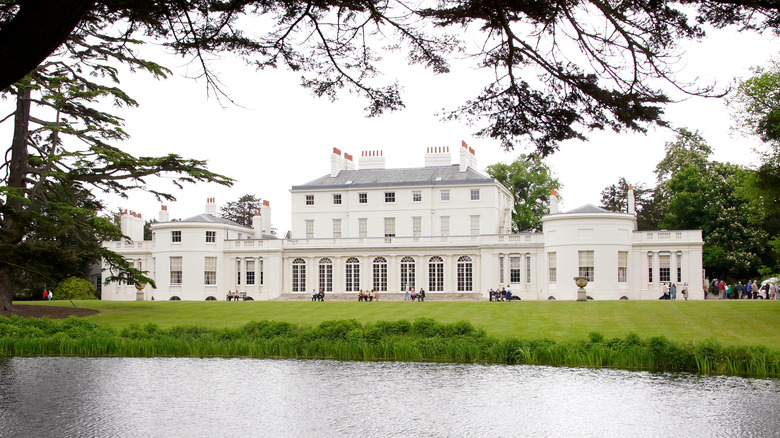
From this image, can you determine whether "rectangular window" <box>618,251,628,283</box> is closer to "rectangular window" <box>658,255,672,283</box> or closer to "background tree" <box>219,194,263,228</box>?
"rectangular window" <box>658,255,672,283</box>

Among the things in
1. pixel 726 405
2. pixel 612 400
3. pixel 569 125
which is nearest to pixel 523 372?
pixel 612 400

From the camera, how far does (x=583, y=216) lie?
38.2 m

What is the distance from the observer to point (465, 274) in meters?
43.1

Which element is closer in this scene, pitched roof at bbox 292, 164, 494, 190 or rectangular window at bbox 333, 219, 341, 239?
pitched roof at bbox 292, 164, 494, 190

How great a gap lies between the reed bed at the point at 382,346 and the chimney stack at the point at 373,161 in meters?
31.0

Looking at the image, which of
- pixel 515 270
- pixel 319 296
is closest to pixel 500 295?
pixel 515 270

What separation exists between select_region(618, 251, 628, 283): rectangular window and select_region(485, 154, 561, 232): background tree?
15.4m

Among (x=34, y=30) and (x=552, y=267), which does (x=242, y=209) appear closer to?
(x=552, y=267)

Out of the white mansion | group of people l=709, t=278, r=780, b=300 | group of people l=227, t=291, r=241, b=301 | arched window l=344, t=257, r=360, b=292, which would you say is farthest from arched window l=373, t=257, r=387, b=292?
group of people l=709, t=278, r=780, b=300

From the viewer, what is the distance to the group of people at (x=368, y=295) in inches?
1602

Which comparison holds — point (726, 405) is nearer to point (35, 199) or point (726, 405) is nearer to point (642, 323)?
point (642, 323)

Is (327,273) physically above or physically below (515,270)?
below

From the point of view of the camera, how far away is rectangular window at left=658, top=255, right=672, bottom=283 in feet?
130

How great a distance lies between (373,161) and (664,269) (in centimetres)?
2002
